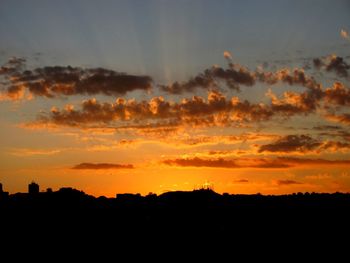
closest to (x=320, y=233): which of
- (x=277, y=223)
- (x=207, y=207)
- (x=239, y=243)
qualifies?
(x=277, y=223)

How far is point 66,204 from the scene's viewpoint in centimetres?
11638

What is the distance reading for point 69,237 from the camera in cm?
9619

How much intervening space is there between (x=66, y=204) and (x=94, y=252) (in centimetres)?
2788

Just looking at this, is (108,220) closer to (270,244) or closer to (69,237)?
(69,237)

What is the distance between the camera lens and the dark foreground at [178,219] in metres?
99.1

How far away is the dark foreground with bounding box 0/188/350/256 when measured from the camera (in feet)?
325

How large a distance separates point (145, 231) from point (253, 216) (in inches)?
1050

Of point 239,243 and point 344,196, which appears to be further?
point 344,196

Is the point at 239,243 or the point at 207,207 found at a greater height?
the point at 207,207

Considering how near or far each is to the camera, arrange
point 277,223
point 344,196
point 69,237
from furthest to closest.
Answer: point 344,196
point 277,223
point 69,237

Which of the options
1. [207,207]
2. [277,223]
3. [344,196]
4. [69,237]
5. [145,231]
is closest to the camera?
[69,237]

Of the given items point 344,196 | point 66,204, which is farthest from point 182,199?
point 344,196

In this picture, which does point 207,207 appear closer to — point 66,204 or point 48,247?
point 66,204

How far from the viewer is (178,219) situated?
114 m
